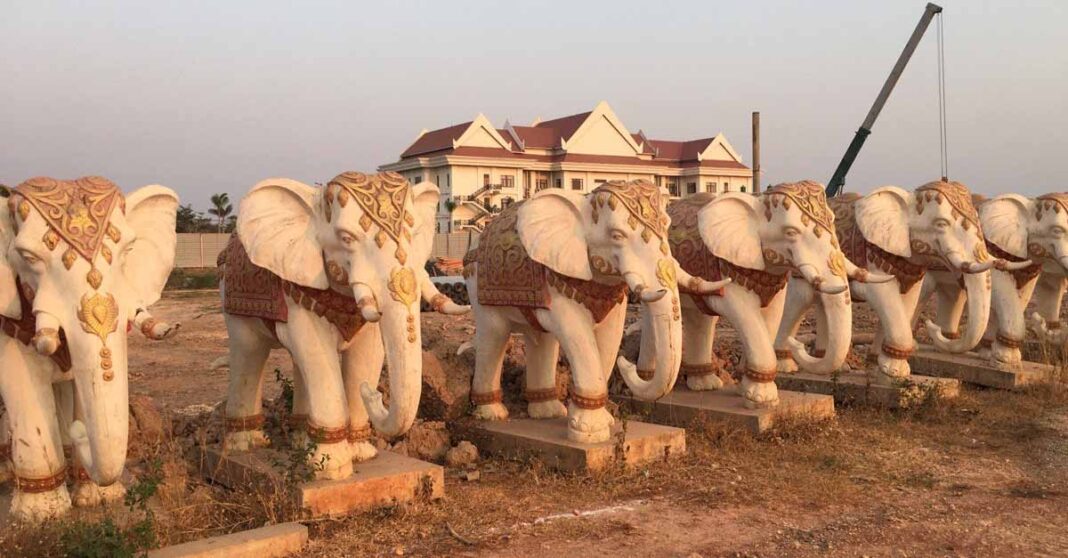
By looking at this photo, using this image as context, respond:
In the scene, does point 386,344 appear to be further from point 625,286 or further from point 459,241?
point 459,241

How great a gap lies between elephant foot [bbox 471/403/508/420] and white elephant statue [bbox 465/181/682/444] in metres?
0.59

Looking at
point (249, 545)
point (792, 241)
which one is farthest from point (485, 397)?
point (249, 545)

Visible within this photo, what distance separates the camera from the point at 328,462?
5609 mm

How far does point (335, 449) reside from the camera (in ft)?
18.5

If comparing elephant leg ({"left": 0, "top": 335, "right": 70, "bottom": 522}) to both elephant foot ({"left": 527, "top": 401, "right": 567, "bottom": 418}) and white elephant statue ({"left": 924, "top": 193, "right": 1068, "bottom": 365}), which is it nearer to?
elephant foot ({"left": 527, "top": 401, "right": 567, "bottom": 418})

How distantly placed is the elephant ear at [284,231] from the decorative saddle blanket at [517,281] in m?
1.87

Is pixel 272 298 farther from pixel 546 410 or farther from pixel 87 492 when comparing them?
pixel 546 410

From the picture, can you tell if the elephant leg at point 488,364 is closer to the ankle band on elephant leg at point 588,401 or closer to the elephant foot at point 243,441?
the ankle band on elephant leg at point 588,401

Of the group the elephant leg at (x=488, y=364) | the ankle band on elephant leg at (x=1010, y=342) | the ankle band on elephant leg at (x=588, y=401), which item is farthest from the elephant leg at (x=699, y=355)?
the ankle band on elephant leg at (x=1010, y=342)

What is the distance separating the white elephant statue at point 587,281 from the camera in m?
6.49

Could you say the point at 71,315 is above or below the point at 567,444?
above

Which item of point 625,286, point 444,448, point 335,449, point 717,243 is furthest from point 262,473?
point 717,243

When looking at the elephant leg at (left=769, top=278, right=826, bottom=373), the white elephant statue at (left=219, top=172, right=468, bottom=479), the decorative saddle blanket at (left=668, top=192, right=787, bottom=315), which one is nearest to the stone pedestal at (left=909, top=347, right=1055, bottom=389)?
the elephant leg at (left=769, top=278, right=826, bottom=373)

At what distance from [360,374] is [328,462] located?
0.71 metres
